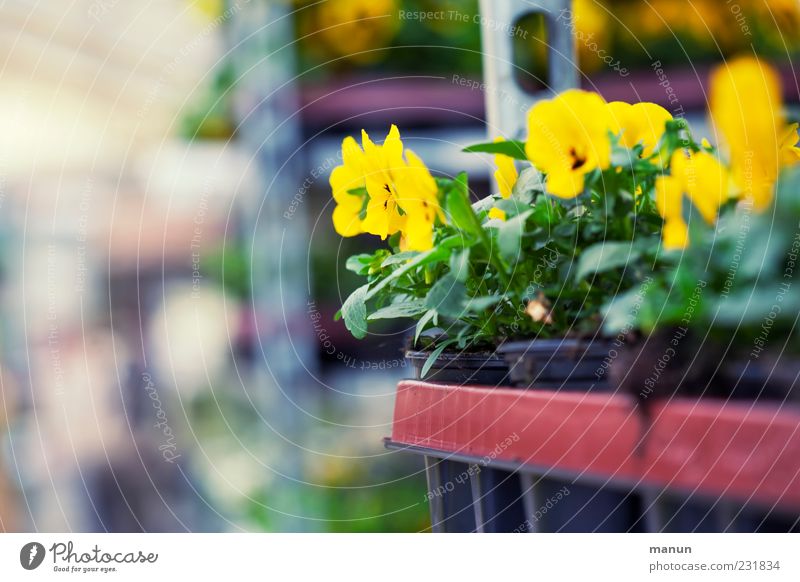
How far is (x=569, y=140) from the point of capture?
1.29 ft

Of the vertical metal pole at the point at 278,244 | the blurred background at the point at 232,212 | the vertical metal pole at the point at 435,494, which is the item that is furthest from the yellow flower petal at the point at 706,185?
the vertical metal pole at the point at 278,244

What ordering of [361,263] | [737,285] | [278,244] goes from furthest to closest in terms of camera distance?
[278,244]
[361,263]
[737,285]

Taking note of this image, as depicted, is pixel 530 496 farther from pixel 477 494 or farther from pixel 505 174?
pixel 505 174

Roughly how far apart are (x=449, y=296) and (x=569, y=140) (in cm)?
9

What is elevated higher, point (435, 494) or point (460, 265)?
point (460, 265)

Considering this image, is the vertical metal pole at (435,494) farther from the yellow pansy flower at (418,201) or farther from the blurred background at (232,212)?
the blurred background at (232,212)

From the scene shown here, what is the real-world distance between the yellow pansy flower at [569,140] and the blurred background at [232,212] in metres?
1.04

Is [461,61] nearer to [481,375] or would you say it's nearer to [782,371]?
[481,375]

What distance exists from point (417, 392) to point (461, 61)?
141 centimetres

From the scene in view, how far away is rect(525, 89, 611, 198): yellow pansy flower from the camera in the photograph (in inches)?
15.2

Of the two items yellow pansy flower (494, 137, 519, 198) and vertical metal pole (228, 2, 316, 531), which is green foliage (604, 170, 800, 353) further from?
vertical metal pole (228, 2, 316, 531)

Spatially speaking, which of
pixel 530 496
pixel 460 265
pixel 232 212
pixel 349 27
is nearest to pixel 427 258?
pixel 460 265

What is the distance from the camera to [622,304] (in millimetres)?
340

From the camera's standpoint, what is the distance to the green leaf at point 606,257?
0.37 meters
